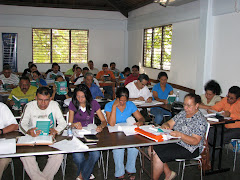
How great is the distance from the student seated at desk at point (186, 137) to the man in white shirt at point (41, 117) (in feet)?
4.12

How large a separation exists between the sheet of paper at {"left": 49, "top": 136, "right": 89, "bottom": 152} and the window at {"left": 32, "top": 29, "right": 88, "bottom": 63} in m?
9.65

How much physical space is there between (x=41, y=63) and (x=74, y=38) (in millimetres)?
1912

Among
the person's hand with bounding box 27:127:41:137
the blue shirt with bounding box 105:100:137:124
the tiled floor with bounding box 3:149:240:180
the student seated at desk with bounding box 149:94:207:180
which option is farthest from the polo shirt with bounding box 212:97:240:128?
the person's hand with bounding box 27:127:41:137

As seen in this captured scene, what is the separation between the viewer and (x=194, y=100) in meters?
3.29

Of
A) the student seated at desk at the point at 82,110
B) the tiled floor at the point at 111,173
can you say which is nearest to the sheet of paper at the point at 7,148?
the student seated at desk at the point at 82,110

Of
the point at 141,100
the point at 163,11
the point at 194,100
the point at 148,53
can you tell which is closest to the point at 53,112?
the point at 194,100

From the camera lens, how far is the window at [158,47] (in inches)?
359

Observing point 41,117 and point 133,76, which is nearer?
point 41,117

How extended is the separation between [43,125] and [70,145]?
0.41 metres

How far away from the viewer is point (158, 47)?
386 inches

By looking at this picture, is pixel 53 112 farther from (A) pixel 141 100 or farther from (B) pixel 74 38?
(B) pixel 74 38

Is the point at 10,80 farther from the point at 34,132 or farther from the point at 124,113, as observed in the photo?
the point at 34,132

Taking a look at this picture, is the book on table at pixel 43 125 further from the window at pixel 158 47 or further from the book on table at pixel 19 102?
the window at pixel 158 47

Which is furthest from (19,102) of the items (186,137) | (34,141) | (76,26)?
(76,26)
